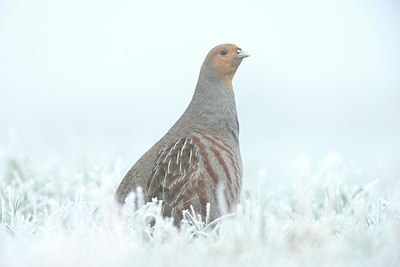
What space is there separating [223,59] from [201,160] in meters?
0.70

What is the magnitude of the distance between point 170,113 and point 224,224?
8.14 m

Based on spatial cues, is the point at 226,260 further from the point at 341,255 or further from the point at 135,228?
the point at 135,228

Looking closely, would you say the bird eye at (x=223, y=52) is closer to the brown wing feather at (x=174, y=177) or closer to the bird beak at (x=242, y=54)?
the bird beak at (x=242, y=54)

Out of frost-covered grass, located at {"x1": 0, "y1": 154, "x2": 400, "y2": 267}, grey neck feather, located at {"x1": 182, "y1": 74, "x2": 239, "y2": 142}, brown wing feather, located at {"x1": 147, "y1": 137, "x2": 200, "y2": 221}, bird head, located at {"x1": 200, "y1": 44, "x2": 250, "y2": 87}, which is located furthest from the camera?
bird head, located at {"x1": 200, "y1": 44, "x2": 250, "y2": 87}

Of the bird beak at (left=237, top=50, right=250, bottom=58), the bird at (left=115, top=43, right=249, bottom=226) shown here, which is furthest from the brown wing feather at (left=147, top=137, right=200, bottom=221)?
the bird beak at (left=237, top=50, right=250, bottom=58)

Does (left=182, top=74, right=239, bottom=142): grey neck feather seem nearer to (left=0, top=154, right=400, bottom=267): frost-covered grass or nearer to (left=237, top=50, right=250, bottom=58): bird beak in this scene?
(left=237, top=50, right=250, bottom=58): bird beak

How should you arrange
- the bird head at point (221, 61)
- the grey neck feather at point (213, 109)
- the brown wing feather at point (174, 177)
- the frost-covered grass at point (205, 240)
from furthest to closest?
the bird head at point (221, 61) → the grey neck feather at point (213, 109) → the brown wing feather at point (174, 177) → the frost-covered grass at point (205, 240)

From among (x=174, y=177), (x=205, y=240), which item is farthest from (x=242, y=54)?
(x=205, y=240)

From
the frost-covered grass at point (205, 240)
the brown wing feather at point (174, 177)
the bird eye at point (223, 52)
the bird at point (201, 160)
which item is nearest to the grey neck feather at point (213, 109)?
the bird at point (201, 160)

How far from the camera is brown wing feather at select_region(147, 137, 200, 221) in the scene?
10.3 ft

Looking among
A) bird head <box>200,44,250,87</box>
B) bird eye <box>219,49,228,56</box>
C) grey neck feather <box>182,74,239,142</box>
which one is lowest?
→ grey neck feather <box>182,74,239,142</box>

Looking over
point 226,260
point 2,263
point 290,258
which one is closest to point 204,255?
point 226,260

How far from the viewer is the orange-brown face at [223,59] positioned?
3662 mm

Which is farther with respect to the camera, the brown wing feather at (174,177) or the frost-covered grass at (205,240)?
the brown wing feather at (174,177)
